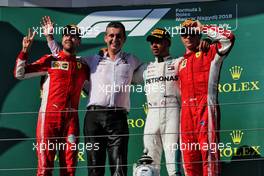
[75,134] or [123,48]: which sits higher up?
[123,48]

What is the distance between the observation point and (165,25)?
4375 millimetres

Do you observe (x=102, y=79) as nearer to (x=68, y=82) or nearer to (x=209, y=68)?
(x=68, y=82)

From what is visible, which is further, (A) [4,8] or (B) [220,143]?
(A) [4,8]

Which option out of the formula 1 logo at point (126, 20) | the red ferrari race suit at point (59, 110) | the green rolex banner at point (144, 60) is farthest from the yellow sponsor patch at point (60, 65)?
the formula 1 logo at point (126, 20)

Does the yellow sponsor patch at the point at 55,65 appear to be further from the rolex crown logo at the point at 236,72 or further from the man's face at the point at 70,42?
the rolex crown logo at the point at 236,72

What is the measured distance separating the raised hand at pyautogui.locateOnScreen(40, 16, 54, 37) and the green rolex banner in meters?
0.02

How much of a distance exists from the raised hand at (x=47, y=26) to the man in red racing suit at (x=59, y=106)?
5.4 inches

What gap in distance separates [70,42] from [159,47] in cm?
44

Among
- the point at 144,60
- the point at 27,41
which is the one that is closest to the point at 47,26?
the point at 27,41

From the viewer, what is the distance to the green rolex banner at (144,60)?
4191 millimetres

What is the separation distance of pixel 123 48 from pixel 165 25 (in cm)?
24

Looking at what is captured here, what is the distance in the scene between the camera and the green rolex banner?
419 cm

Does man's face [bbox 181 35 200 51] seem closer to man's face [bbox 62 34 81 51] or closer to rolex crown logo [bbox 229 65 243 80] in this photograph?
rolex crown logo [bbox 229 65 243 80]

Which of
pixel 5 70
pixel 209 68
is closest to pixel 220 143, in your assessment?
pixel 209 68
